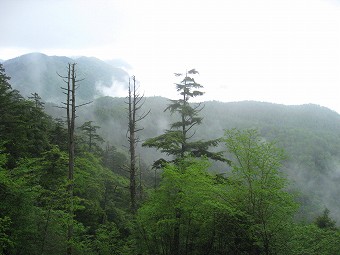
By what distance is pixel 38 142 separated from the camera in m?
20.7

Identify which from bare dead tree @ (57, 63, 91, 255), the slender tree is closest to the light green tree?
the slender tree

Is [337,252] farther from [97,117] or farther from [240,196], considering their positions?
[97,117]

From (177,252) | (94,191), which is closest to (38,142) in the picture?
(94,191)

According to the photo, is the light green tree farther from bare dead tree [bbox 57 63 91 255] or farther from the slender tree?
bare dead tree [bbox 57 63 91 255]

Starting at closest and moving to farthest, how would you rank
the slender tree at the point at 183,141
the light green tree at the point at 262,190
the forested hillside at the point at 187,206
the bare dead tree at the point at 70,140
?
the light green tree at the point at 262,190
the forested hillside at the point at 187,206
the bare dead tree at the point at 70,140
the slender tree at the point at 183,141

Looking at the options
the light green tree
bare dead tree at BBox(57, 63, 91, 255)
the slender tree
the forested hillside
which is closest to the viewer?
the light green tree

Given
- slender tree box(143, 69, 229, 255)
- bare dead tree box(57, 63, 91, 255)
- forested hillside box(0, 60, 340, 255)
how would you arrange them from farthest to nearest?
slender tree box(143, 69, 229, 255) < bare dead tree box(57, 63, 91, 255) < forested hillside box(0, 60, 340, 255)

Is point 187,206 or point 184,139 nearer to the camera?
point 187,206

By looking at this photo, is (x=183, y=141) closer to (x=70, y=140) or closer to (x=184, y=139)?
(x=184, y=139)

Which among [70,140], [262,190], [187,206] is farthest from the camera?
[70,140]

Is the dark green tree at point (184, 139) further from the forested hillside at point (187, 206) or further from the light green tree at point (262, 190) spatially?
the light green tree at point (262, 190)

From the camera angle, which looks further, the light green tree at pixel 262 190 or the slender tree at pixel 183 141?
the slender tree at pixel 183 141

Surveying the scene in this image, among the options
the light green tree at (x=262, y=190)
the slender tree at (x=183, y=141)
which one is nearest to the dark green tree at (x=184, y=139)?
the slender tree at (x=183, y=141)

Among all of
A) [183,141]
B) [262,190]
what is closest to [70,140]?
[183,141]
